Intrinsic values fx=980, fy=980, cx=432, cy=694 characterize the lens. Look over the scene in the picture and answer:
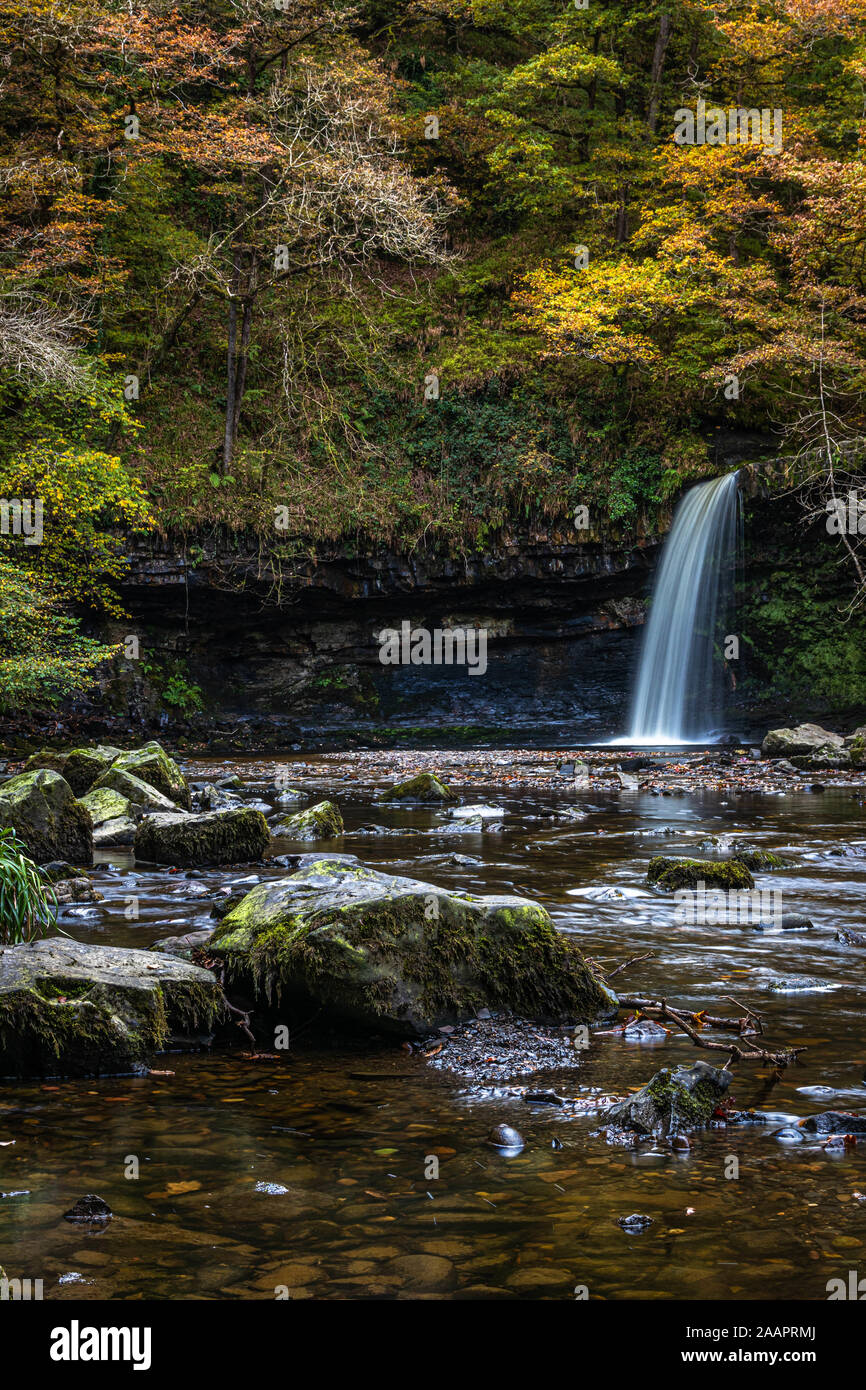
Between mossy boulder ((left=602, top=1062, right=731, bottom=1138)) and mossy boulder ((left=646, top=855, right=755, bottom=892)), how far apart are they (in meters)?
4.07

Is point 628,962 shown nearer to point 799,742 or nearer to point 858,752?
point 858,752

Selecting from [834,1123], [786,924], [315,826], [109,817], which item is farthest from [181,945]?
[109,817]

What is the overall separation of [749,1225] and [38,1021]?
2856mm

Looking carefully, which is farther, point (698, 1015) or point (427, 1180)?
point (698, 1015)

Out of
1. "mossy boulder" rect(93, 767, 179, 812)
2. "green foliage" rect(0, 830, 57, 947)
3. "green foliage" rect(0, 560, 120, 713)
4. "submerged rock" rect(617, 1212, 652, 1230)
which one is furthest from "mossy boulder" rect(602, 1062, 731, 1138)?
"green foliage" rect(0, 560, 120, 713)

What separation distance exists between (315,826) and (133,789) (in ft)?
8.34

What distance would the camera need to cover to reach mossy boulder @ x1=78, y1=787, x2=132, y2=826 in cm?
1080

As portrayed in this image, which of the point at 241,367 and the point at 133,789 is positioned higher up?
the point at 241,367

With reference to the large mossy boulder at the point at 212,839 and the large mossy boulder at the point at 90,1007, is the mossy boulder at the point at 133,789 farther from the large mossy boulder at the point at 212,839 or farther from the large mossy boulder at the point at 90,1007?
the large mossy boulder at the point at 90,1007

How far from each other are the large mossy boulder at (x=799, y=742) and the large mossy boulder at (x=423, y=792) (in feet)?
26.3

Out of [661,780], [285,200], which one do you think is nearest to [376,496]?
[285,200]

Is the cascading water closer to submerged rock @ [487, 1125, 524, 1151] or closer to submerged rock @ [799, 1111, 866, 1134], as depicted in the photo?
submerged rock @ [799, 1111, 866, 1134]

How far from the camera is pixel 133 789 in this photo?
11.5 m
